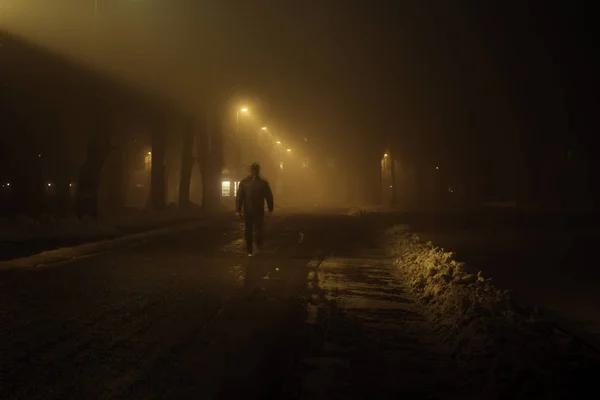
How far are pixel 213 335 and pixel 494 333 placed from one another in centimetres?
325

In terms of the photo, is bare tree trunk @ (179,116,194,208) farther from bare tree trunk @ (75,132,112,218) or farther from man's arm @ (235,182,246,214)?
man's arm @ (235,182,246,214)

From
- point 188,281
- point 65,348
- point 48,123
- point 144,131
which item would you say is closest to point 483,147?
point 144,131

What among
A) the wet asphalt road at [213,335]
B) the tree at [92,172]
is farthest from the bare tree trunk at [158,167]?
the wet asphalt road at [213,335]

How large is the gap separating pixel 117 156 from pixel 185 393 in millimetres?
45720

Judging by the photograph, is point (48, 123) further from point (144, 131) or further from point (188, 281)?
point (188, 281)

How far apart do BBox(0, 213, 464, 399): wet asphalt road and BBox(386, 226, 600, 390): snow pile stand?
317 millimetres

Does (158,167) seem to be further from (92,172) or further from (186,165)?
(92,172)

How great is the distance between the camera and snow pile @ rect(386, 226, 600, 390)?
6.12 meters

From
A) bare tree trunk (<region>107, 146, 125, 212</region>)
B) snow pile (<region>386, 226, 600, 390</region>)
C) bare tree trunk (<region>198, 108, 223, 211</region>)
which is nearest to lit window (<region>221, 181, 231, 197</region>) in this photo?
bare tree trunk (<region>198, 108, 223, 211</region>)

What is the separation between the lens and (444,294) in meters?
10.1

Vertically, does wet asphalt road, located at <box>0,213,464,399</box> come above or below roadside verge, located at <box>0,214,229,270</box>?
below

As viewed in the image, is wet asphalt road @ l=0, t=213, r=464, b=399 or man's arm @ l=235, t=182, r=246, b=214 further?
man's arm @ l=235, t=182, r=246, b=214

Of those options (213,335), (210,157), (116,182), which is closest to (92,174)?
(116,182)

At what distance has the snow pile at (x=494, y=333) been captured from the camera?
6.12 m
